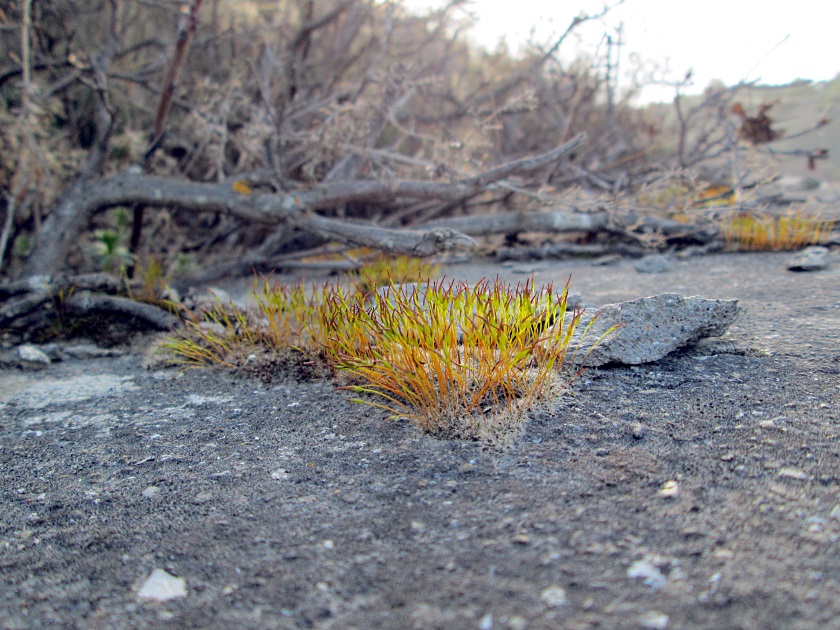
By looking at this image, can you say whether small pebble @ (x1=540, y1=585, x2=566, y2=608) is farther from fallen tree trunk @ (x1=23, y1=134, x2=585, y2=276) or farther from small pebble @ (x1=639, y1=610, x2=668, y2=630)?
fallen tree trunk @ (x1=23, y1=134, x2=585, y2=276)

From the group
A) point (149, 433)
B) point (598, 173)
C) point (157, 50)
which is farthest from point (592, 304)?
point (157, 50)

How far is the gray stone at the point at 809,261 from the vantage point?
4.48 m

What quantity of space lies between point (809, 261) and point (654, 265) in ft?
3.50

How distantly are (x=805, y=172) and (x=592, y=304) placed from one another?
1113 cm

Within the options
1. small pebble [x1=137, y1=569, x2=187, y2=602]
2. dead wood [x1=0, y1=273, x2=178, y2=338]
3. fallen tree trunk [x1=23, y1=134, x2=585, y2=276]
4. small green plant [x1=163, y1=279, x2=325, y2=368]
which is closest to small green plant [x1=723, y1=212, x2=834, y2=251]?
fallen tree trunk [x1=23, y1=134, x2=585, y2=276]

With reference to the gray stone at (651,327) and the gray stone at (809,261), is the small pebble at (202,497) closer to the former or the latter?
the gray stone at (651,327)

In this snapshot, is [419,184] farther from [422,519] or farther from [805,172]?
[805,172]

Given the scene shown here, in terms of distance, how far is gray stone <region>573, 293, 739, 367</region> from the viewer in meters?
2.78

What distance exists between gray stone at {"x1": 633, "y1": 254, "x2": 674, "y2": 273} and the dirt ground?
6.25 feet

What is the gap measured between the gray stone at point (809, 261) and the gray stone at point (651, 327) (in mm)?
2077

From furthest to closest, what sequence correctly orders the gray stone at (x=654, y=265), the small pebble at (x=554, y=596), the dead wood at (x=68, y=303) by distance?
the gray stone at (x=654, y=265)
the dead wood at (x=68, y=303)
the small pebble at (x=554, y=596)

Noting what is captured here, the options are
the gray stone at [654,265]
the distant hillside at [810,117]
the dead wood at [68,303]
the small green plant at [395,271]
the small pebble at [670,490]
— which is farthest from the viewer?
the distant hillside at [810,117]

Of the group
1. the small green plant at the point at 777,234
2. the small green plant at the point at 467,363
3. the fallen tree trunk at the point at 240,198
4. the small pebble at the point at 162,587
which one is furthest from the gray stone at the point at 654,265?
the small pebble at the point at 162,587

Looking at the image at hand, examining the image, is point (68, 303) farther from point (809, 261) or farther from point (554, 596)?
point (809, 261)
